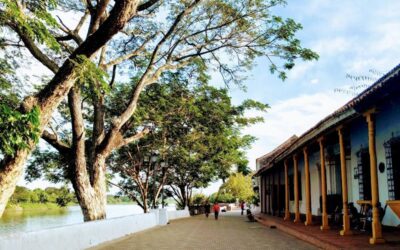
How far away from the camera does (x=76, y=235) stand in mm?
9602

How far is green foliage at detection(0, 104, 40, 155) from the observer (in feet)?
15.9

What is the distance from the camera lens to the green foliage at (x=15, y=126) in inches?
191

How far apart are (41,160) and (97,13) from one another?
13.7 meters

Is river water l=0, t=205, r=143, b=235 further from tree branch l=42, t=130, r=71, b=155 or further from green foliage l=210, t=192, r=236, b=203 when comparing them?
green foliage l=210, t=192, r=236, b=203

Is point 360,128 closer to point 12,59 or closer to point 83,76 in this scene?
point 83,76

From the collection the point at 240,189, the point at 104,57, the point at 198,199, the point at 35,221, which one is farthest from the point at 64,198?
the point at 240,189

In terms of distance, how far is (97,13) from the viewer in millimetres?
11727

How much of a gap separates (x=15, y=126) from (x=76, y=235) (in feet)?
17.3

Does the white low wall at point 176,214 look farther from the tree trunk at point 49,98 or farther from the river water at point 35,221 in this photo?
the tree trunk at point 49,98

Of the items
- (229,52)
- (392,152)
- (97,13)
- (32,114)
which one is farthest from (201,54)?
(32,114)

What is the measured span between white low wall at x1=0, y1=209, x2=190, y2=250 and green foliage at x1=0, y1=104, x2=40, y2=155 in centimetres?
238

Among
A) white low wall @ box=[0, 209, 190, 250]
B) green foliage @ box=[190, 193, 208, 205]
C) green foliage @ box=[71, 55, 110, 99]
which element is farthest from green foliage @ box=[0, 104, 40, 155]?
green foliage @ box=[190, 193, 208, 205]

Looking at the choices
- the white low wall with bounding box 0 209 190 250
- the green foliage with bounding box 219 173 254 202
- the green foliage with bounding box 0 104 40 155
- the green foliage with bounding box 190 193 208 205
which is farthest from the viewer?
the green foliage with bounding box 219 173 254 202

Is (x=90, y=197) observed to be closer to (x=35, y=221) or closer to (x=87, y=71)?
(x=87, y=71)
